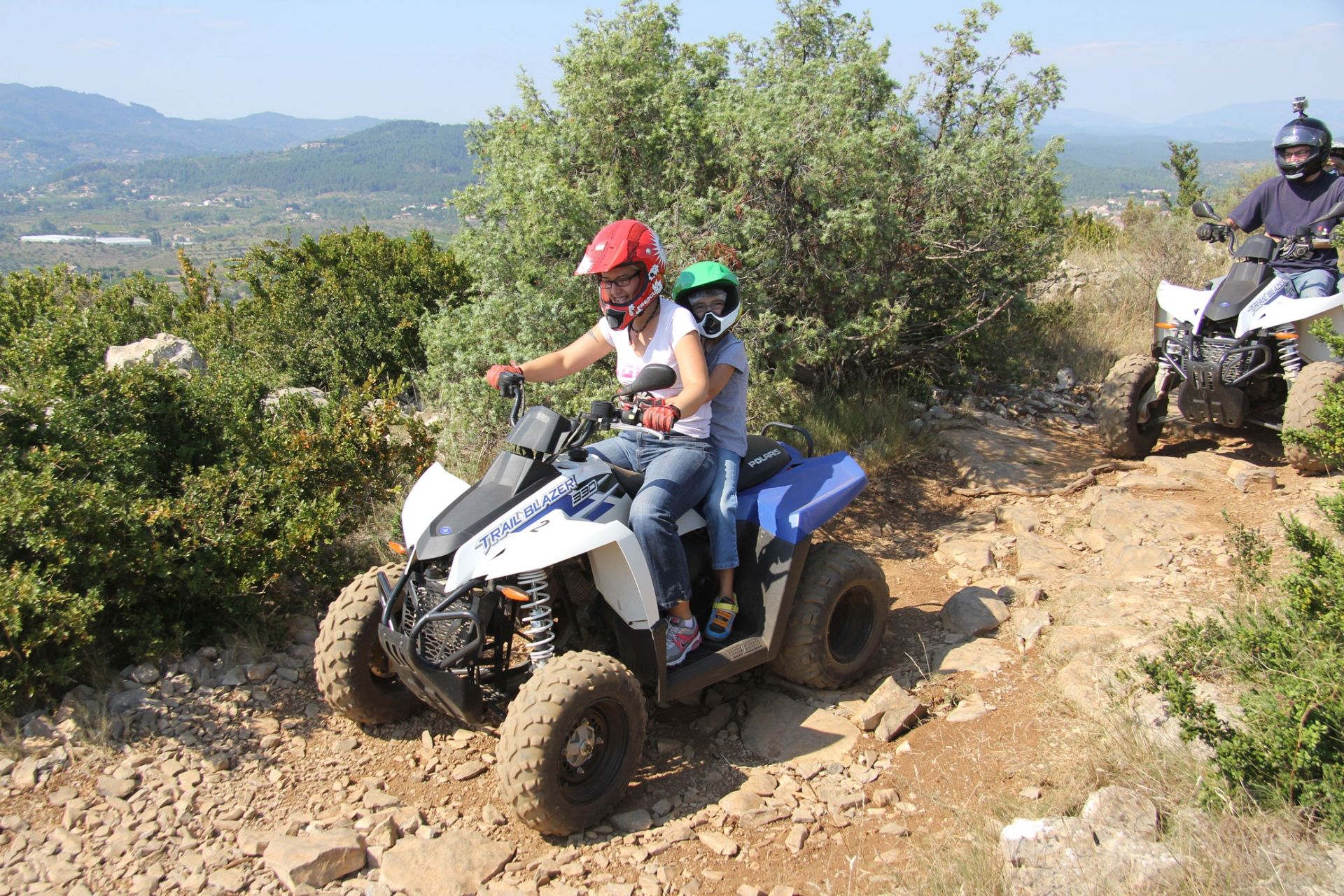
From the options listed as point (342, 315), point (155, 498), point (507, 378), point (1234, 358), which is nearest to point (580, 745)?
point (507, 378)

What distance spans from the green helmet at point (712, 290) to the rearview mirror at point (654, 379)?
788mm

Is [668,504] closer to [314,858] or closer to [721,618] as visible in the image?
[721,618]

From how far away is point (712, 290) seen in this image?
4.43 meters

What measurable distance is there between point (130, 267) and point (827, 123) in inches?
1799

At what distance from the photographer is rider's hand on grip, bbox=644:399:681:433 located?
3.47 m

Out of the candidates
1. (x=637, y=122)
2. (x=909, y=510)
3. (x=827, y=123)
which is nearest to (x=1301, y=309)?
(x=909, y=510)

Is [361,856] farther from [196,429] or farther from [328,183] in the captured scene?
[328,183]

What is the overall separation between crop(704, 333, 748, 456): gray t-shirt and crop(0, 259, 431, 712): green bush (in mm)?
2064

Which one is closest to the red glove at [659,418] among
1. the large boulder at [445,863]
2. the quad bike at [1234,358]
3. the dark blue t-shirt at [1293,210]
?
the large boulder at [445,863]

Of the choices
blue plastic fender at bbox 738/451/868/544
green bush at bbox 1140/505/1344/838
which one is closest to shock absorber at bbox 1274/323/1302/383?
green bush at bbox 1140/505/1344/838

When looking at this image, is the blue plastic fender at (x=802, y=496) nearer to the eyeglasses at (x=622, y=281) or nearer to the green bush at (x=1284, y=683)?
the eyeglasses at (x=622, y=281)

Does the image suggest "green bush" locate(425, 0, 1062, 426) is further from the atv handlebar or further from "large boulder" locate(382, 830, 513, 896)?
"large boulder" locate(382, 830, 513, 896)

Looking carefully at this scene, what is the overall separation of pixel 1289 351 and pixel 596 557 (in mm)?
5740

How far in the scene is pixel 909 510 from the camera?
651 centimetres
